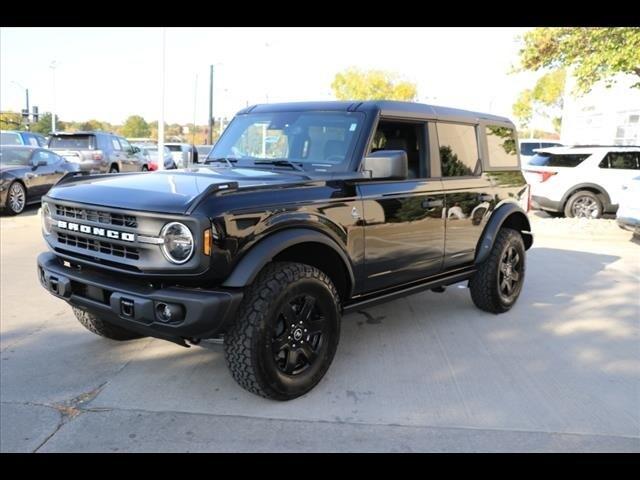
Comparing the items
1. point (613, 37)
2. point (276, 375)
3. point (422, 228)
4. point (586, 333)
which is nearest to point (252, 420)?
point (276, 375)

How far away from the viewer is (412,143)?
4422mm

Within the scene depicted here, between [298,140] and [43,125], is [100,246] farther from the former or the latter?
[43,125]

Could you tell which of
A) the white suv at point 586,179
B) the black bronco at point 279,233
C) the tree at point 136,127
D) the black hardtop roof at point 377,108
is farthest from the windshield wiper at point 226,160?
the tree at point 136,127

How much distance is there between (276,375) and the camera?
3.20 meters

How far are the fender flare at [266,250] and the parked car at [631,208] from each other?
7481 millimetres

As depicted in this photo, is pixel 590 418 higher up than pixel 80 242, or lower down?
lower down

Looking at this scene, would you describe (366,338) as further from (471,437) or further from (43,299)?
(43,299)

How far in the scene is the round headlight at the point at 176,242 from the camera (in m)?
2.83

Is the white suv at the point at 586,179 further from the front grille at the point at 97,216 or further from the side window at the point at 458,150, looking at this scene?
the front grille at the point at 97,216

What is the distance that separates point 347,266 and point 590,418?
5.67 ft

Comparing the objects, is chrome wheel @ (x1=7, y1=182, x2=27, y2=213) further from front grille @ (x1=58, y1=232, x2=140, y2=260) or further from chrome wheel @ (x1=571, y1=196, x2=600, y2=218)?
chrome wheel @ (x1=571, y1=196, x2=600, y2=218)

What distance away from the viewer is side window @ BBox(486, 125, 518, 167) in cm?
522

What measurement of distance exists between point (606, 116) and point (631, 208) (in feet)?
61.1

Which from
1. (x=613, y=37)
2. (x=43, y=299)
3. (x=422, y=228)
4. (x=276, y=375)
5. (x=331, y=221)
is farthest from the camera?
(x=613, y=37)
